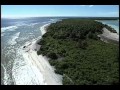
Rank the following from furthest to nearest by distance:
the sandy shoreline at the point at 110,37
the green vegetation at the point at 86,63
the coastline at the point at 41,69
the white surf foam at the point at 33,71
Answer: the sandy shoreline at the point at 110,37 < the white surf foam at the point at 33,71 < the coastline at the point at 41,69 < the green vegetation at the point at 86,63

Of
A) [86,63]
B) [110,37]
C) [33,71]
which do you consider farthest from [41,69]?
[110,37]

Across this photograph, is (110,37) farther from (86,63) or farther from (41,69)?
(41,69)

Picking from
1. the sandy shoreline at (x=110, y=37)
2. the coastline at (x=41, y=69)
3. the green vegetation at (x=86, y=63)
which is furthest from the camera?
the sandy shoreline at (x=110, y=37)

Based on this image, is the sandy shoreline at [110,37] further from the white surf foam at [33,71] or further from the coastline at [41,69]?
the white surf foam at [33,71]

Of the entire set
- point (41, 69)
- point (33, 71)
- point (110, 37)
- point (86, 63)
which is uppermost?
point (110, 37)

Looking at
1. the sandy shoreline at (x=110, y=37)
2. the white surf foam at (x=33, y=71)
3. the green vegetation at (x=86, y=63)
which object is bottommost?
the white surf foam at (x=33, y=71)

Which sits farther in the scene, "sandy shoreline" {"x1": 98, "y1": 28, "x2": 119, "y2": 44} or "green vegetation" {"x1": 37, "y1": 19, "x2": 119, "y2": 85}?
"sandy shoreline" {"x1": 98, "y1": 28, "x2": 119, "y2": 44}

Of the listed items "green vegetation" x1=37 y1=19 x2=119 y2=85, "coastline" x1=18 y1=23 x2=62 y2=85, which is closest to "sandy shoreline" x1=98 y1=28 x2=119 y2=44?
"green vegetation" x1=37 y1=19 x2=119 y2=85

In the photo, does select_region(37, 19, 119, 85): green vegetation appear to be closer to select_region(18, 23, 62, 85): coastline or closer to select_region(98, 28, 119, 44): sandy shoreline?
select_region(18, 23, 62, 85): coastline

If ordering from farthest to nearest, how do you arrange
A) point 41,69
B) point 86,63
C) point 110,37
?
point 110,37
point 86,63
point 41,69

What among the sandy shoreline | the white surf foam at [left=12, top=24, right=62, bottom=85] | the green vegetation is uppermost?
the sandy shoreline

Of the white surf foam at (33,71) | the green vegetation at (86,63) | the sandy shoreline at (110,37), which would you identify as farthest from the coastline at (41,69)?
the sandy shoreline at (110,37)
